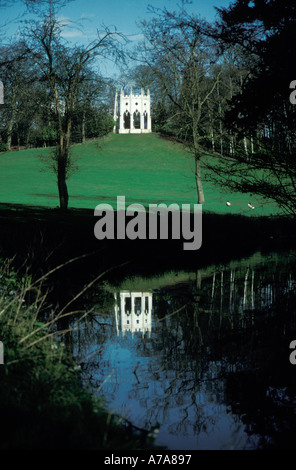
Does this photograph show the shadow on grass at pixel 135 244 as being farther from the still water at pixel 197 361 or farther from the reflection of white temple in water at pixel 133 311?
the still water at pixel 197 361

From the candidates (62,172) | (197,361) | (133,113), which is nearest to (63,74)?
(62,172)

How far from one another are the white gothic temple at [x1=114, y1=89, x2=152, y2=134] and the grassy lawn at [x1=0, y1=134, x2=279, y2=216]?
740 centimetres

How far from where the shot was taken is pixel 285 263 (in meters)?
20.6

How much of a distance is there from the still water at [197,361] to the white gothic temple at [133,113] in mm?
81038

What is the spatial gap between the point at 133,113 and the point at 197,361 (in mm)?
91307

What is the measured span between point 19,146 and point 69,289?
231 ft

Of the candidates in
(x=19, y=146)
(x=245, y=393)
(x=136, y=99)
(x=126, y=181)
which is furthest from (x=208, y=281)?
(x=136, y=99)

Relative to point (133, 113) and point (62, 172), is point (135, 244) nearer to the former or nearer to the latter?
point (62, 172)

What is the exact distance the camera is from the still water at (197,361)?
6938 millimetres

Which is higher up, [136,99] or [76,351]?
[136,99]

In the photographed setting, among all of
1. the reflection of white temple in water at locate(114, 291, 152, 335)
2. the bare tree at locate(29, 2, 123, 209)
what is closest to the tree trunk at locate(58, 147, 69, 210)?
the bare tree at locate(29, 2, 123, 209)

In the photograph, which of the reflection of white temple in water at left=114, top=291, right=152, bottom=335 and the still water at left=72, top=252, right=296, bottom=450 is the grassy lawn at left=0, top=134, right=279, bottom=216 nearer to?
the reflection of white temple in water at left=114, top=291, right=152, bottom=335

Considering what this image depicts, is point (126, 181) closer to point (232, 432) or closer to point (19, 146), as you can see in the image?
point (19, 146)

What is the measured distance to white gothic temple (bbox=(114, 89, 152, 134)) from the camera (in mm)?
95188
